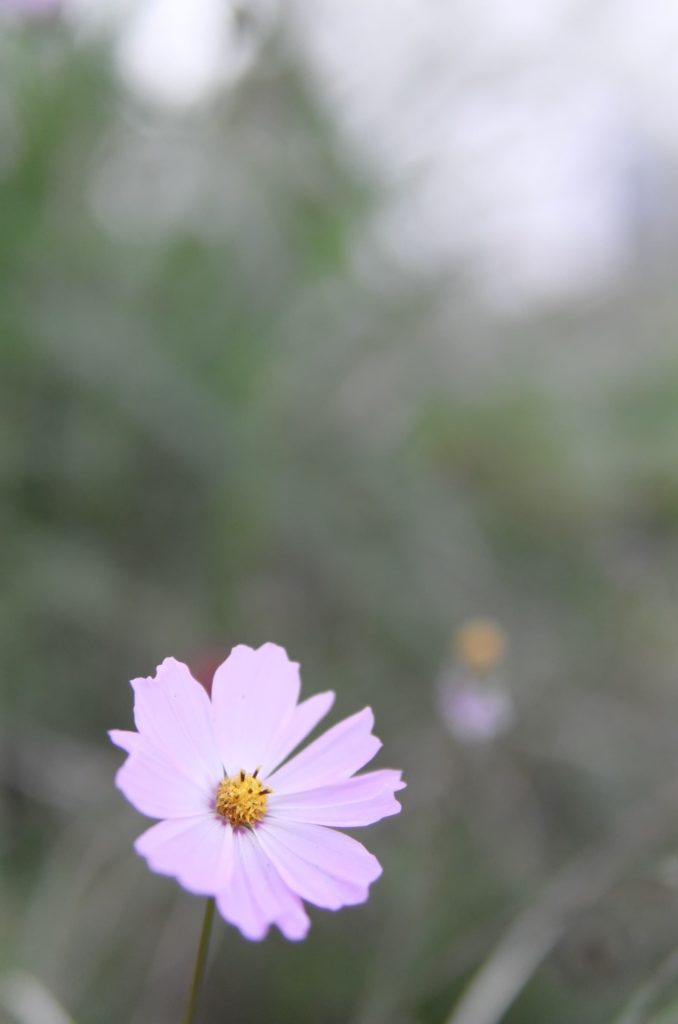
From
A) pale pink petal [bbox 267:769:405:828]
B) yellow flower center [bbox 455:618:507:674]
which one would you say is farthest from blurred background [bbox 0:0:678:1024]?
pale pink petal [bbox 267:769:405:828]

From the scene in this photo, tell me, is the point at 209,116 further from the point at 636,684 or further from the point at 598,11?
the point at 636,684

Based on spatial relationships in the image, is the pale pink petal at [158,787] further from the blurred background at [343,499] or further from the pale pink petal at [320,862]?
the blurred background at [343,499]

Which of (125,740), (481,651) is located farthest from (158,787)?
(481,651)

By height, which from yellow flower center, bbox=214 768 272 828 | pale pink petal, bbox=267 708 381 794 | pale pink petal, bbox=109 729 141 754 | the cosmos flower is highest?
the cosmos flower

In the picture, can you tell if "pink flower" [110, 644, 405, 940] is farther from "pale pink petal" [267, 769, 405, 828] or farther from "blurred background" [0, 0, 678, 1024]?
"blurred background" [0, 0, 678, 1024]

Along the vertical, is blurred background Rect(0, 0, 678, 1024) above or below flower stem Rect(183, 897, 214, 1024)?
above

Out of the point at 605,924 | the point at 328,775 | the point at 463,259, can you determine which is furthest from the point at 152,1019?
the point at 463,259
